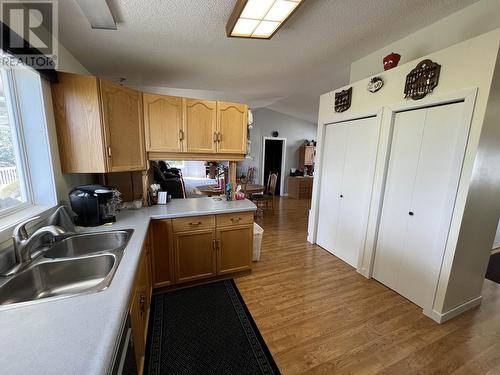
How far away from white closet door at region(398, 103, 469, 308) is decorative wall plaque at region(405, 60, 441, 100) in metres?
0.18

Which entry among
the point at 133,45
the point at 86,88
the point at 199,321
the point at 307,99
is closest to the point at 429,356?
the point at 199,321

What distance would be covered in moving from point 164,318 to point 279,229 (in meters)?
2.60

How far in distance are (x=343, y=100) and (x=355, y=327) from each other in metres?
2.46

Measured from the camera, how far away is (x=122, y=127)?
190 centimetres

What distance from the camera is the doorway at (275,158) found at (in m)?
7.02

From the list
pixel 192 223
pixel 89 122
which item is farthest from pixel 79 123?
pixel 192 223

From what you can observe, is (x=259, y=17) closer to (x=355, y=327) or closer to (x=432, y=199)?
(x=432, y=199)

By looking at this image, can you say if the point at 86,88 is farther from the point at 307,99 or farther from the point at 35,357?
the point at 307,99

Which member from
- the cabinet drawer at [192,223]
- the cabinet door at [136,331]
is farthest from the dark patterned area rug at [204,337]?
the cabinet drawer at [192,223]

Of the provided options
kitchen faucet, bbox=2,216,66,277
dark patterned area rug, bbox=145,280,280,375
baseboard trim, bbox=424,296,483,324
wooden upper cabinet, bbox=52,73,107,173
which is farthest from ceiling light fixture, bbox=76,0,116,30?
baseboard trim, bbox=424,296,483,324

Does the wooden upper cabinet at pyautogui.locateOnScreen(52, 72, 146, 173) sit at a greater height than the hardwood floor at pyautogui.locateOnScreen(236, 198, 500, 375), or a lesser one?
greater

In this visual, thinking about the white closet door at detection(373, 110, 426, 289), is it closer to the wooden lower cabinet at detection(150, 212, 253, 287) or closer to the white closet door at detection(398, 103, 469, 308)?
the white closet door at detection(398, 103, 469, 308)

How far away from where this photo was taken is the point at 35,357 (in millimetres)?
667

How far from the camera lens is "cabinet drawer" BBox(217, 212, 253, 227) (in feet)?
7.29
